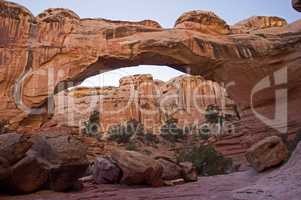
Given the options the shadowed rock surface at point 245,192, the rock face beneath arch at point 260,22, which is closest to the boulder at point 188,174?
the shadowed rock surface at point 245,192

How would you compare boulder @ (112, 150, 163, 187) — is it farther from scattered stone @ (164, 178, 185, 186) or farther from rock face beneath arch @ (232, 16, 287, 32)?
rock face beneath arch @ (232, 16, 287, 32)

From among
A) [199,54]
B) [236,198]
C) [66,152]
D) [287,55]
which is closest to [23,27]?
[199,54]

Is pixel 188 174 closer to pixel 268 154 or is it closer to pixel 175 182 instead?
pixel 175 182

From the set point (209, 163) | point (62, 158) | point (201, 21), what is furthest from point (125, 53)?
point (62, 158)

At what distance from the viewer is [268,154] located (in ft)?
22.1

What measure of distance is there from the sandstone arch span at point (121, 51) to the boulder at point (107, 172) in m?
5.81

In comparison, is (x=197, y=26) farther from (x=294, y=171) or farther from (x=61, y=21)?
(x=294, y=171)

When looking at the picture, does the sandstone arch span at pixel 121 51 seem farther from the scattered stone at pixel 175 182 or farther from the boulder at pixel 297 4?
the boulder at pixel 297 4

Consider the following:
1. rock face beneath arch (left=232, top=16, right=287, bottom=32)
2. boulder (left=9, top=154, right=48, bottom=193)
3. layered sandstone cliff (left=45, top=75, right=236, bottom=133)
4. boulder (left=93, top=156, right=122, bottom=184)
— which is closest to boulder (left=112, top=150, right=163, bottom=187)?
boulder (left=93, top=156, right=122, bottom=184)

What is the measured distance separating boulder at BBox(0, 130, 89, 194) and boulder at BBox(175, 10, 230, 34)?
9049mm

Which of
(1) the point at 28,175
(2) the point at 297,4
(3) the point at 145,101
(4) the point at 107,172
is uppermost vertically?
(2) the point at 297,4

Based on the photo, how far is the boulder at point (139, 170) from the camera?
687 cm

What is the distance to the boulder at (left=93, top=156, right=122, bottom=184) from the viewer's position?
7270 millimetres

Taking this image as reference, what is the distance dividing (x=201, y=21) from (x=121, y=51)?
3.66 metres
